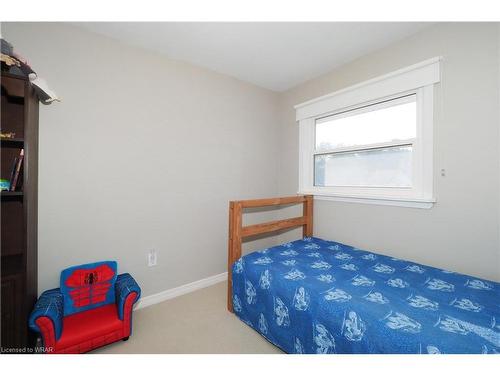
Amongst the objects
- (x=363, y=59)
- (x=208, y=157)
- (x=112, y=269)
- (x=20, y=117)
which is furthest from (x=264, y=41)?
(x=112, y=269)

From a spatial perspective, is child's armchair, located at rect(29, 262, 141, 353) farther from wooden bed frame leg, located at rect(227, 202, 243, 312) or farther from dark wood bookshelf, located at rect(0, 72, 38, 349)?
wooden bed frame leg, located at rect(227, 202, 243, 312)

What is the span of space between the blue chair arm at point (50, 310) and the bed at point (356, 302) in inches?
45.8

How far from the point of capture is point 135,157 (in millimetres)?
1974

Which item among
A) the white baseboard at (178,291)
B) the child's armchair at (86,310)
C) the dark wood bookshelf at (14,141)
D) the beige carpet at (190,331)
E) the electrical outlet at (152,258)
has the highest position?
the dark wood bookshelf at (14,141)

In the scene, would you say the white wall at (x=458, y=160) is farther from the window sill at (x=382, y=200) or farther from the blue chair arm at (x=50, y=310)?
the blue chair arm at (x=50, y=310)

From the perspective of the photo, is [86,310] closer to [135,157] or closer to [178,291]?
[178,291]

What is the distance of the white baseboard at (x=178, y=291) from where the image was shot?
2.03 metres

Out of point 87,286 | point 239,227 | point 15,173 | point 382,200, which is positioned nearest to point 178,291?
point 87,286

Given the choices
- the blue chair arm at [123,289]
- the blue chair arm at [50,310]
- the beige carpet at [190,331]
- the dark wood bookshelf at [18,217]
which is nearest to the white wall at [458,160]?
the beige carpet at [190,331]

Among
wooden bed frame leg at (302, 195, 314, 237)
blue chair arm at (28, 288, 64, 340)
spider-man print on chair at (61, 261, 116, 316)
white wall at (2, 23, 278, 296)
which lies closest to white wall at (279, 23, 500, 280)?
wooden bed frame leg at (302, 195, 314, 237)

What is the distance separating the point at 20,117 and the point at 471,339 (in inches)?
109

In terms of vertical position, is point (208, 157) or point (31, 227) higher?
point (208, 157)
